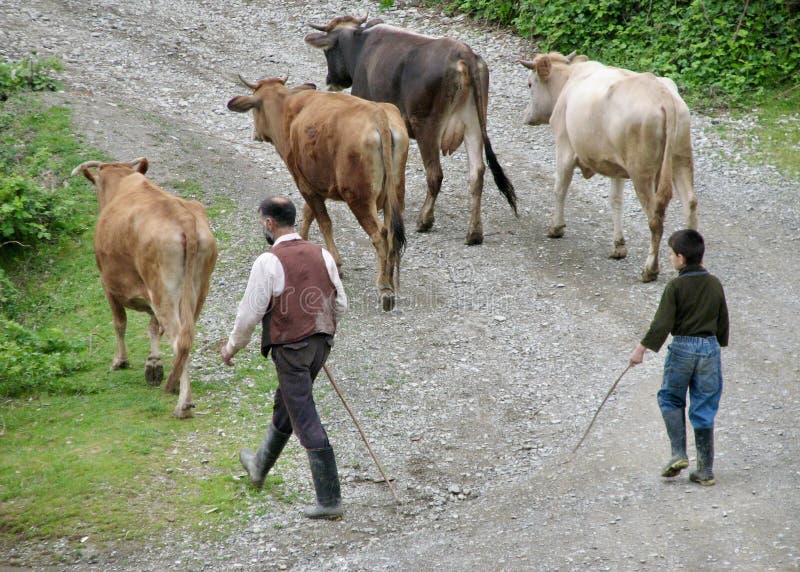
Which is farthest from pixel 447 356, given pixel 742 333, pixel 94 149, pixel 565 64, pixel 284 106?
pixel 94 149

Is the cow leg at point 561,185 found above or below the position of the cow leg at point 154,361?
above

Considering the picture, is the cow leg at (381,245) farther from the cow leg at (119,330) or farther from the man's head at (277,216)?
the man's head at (277,216)

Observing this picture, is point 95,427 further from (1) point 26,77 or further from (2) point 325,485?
(1) point 26,77

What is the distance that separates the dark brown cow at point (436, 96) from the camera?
10984 mm

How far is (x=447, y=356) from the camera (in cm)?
875

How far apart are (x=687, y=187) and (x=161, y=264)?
5.49 metres

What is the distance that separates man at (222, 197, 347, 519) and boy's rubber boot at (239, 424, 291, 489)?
0.59ft

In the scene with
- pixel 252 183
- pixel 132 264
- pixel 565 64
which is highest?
pixel 565 64

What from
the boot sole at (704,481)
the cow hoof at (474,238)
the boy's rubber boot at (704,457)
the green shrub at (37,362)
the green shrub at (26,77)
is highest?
the boy's rubber boot at (704,457)

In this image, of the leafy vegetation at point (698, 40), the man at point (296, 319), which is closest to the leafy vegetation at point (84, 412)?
the man at point (296, 319)

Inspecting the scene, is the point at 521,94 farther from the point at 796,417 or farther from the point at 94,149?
the point at 796,417

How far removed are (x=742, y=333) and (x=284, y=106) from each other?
517 cm

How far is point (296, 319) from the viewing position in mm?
6074

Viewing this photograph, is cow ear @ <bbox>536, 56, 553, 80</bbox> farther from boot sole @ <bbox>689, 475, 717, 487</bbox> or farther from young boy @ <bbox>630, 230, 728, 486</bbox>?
boot sole @ <bbox>689, 475, 717, 487</bbox>
